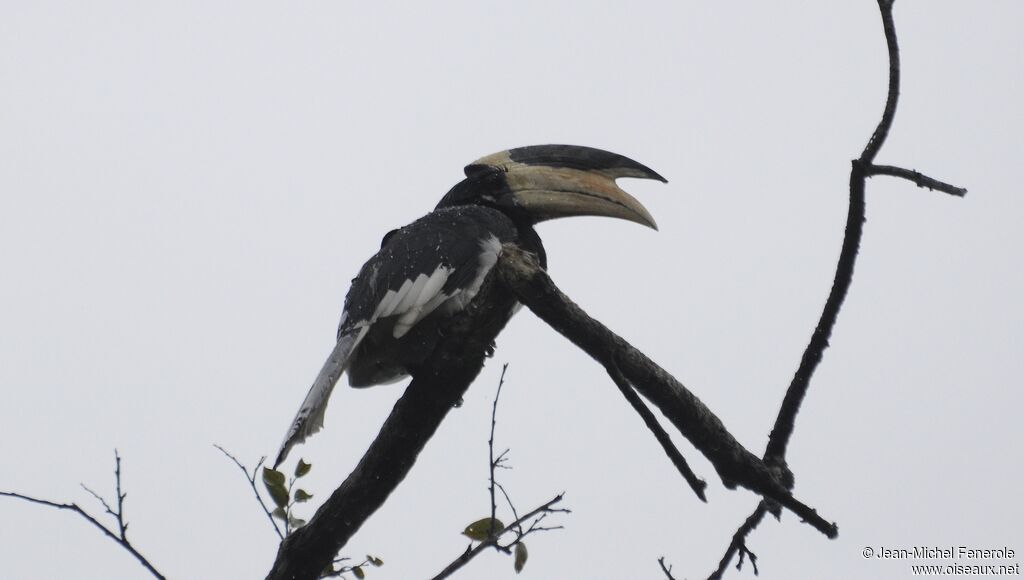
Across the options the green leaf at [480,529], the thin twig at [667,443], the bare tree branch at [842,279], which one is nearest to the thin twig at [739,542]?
the bare tree branch at [842,279]

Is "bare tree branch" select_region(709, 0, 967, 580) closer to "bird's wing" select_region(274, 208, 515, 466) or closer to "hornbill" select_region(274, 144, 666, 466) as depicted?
"hornbill" select_region(274, 144, 666, 466)

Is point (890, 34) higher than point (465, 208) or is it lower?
lower

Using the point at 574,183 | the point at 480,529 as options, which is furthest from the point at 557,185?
the point at 480,529

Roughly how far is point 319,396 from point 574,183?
1736 mm

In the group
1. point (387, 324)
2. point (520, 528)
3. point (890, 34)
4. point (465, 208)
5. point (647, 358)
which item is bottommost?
point (520, 528)

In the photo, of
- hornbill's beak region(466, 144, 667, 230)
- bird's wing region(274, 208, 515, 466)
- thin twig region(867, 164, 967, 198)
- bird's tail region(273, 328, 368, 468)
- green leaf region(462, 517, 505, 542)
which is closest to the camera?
thin twig region(867, 164, 967, 198)

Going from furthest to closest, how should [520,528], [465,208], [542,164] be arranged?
1. [542,164]
2. [465,208]
3. [520,528]

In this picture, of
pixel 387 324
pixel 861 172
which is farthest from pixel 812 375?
pixel 387 324

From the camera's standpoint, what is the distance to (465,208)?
4301 mm

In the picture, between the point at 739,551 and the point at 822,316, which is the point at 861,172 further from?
the point at 739,551

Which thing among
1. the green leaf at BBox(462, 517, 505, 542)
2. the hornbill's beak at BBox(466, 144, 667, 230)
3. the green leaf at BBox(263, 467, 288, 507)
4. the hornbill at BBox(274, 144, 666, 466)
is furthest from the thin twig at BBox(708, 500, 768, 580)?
the hornbill's beak at BBox(466, 144, 667, 230)

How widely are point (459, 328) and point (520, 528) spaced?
0.65 metres

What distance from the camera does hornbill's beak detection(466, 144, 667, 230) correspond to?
176 inches

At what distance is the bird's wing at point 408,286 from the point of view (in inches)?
132
